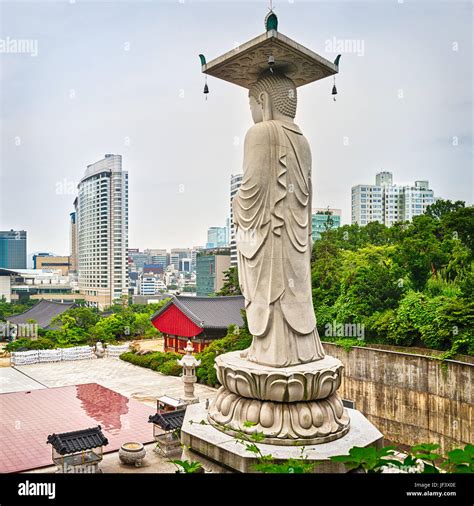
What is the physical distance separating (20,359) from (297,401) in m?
20.6

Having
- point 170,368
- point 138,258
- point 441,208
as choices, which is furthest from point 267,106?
point 138,258

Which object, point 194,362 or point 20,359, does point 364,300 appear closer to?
point 194,362

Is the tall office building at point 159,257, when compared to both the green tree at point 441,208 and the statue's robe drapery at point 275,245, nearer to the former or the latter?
the green tree at point 441,208

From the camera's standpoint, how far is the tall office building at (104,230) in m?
55.2

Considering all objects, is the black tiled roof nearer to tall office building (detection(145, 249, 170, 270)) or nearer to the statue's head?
the statue's head

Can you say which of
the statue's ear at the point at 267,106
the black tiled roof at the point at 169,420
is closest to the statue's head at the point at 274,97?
the statue's ear at the point at 267,106

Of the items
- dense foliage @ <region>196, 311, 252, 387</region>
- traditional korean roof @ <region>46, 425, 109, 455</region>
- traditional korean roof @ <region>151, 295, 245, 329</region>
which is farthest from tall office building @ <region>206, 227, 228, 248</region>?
traditional korean roof @ <region>46, 425, 109, 455</region>

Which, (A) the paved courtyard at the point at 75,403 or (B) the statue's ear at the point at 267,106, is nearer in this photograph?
(B) the statue's ear at the point at 267,106

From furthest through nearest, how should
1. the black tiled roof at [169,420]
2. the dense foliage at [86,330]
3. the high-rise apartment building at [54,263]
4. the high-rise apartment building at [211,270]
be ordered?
the high-rise apartment building at [54,263] < the high-rise apartment building at [211,270] < the dense foliage at [86,330] < the black tiled roof at [169,420]

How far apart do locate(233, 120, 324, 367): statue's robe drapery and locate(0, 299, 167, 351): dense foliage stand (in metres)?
21.4

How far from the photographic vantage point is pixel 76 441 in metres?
9.77

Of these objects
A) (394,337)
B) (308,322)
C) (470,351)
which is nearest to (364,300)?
(394,337)

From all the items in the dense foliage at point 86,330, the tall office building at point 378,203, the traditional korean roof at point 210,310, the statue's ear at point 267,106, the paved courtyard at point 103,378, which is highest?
the tall office building at point 378,203

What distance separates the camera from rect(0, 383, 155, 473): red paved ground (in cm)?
1147
